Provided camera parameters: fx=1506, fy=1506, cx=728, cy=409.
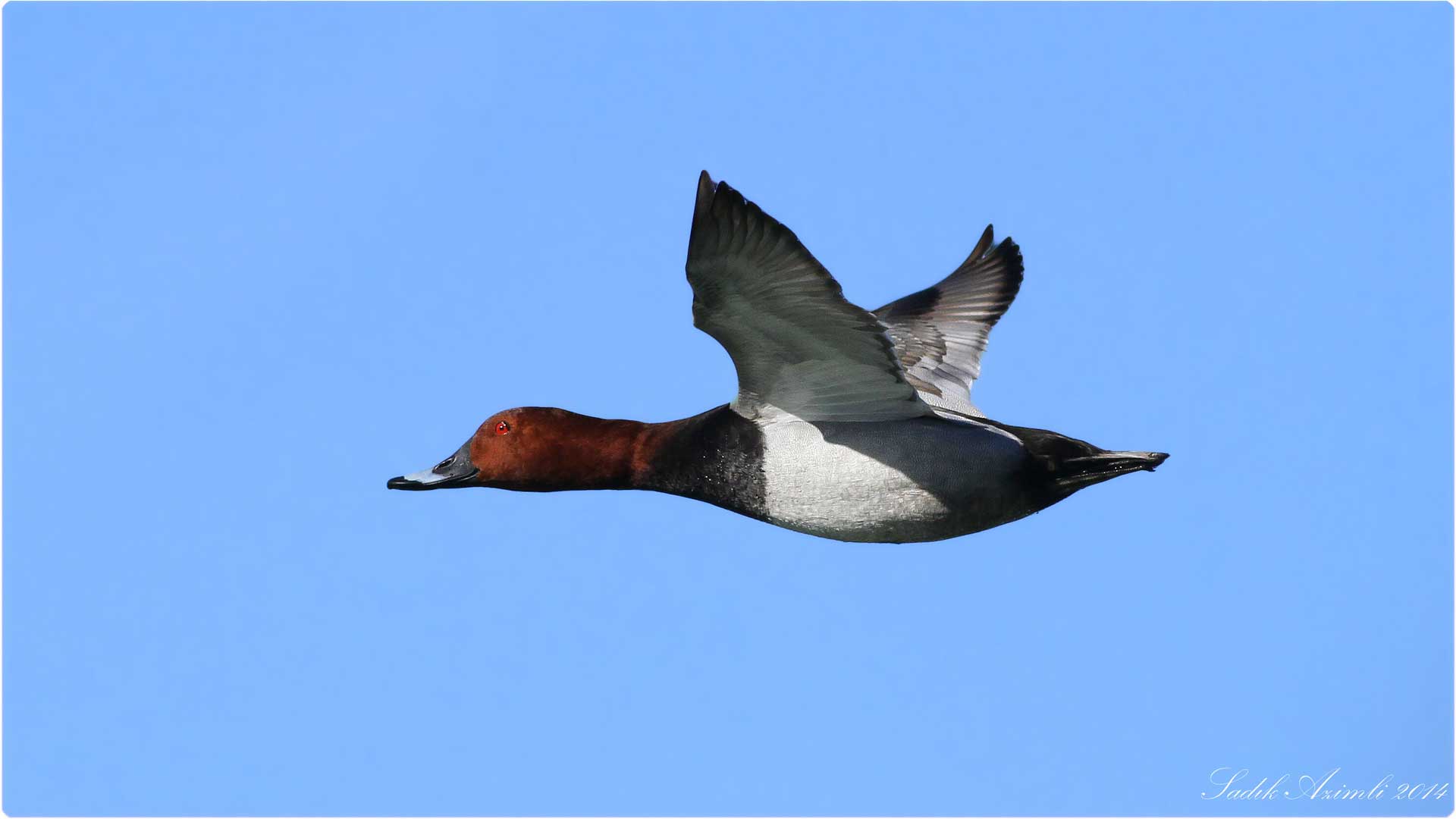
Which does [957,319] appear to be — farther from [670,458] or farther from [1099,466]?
[670,458]

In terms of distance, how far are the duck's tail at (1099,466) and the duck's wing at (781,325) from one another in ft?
2.52

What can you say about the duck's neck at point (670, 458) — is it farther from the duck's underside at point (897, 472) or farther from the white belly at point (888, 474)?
the white belly at point (888, 474)

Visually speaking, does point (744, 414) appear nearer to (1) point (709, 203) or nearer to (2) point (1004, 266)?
(1) point (709, 203)

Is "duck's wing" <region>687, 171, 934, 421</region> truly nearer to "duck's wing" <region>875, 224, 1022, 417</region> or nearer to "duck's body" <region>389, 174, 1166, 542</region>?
"duck's body" <region>389, 174, 1166, 542</region>

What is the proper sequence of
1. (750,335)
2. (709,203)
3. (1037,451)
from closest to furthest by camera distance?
(709,203) → (750,335) → (1037,451)

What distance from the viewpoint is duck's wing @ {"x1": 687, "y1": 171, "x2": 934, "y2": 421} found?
20.8 ft

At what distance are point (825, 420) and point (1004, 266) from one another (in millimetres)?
2900

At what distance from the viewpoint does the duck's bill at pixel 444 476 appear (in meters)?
8.66

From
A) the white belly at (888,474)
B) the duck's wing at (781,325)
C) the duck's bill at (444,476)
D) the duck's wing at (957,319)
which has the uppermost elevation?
the duck's wing at (957,319)

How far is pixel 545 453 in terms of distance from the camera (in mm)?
8438

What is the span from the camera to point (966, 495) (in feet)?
25.4

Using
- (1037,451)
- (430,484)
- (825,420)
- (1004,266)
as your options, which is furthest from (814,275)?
(1004,266)

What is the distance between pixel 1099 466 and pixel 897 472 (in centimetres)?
104

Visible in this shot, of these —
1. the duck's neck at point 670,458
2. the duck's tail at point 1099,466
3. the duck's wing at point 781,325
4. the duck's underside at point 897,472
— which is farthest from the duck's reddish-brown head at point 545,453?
the duck's tail at point 1099,466
